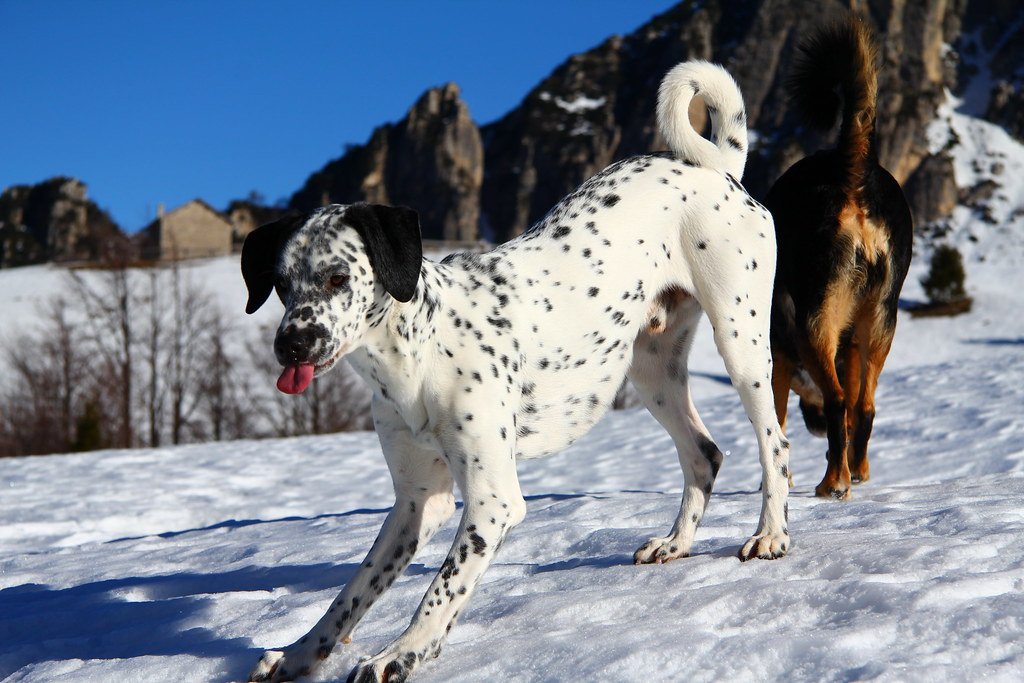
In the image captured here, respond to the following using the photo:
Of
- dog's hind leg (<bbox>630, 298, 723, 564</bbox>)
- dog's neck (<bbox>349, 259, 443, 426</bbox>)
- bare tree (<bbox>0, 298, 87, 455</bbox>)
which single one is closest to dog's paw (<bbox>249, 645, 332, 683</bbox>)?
dog's neck (<bbox>349, 259, 443, 426</bbox>)

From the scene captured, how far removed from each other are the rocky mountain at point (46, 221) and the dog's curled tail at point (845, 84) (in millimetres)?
61006

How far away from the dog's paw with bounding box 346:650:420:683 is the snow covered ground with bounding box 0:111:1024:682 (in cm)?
9

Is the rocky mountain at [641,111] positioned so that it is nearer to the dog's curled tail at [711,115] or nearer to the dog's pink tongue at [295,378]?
the dog's curled tail at [711,115]

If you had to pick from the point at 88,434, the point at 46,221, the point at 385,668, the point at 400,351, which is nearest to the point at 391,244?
the point at 400,351

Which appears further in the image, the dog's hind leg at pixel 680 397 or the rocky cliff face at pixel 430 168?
the rocky cliff face at pixel 430 168

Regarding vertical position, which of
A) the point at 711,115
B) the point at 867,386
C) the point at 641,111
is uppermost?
the point at 641,111

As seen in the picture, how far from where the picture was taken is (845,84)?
19.5ft

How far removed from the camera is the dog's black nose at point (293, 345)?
293 cm

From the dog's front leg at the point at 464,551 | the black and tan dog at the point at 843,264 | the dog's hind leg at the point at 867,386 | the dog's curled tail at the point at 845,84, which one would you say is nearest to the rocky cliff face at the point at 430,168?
the dog's curled tail at the point at 845,84

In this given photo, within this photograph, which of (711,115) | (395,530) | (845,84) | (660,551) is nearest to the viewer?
(395,530)

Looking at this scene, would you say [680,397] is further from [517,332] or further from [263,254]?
[263,254]

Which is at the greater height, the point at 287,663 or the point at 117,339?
the point at 117,339

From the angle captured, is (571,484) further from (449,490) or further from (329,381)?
(329,381)

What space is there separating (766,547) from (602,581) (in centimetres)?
65
